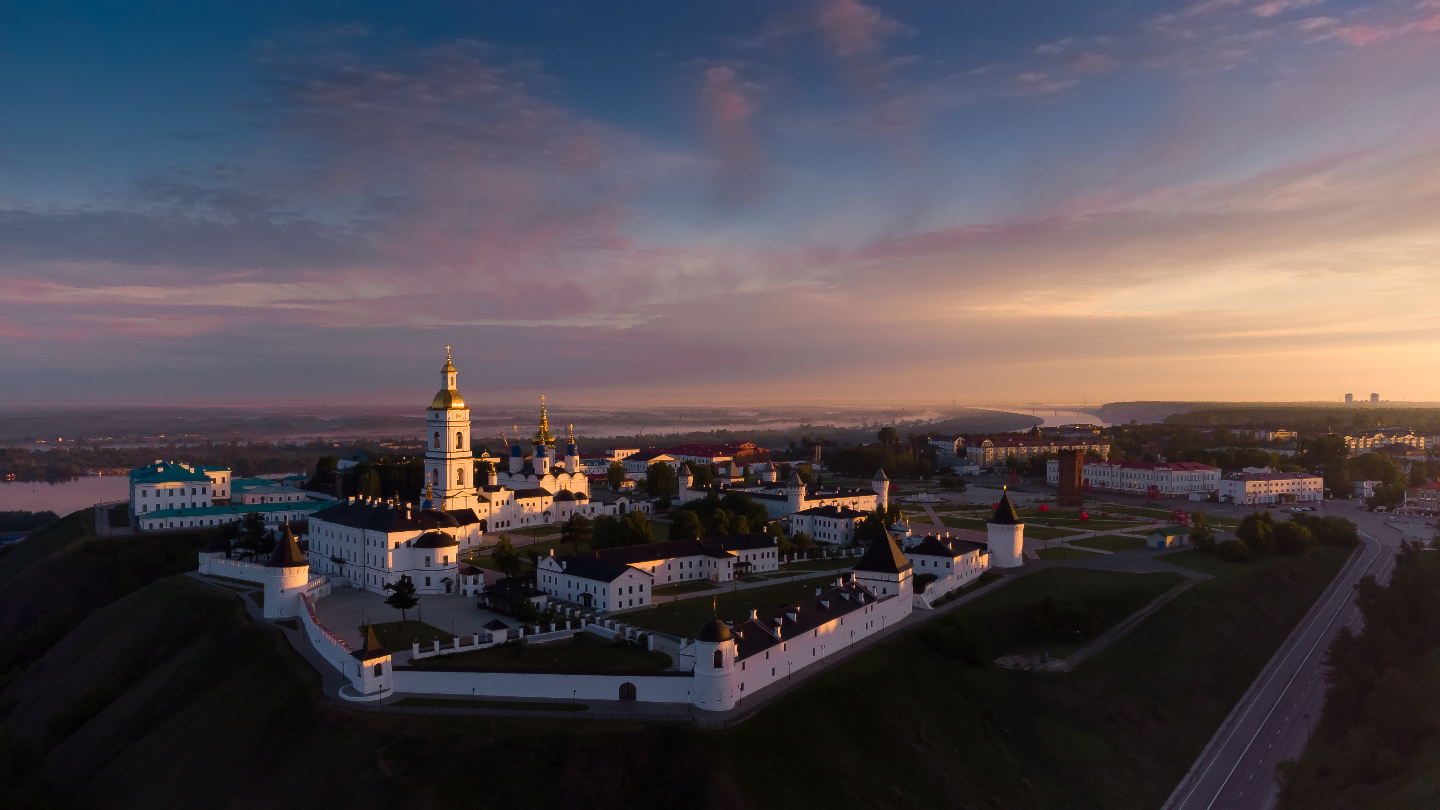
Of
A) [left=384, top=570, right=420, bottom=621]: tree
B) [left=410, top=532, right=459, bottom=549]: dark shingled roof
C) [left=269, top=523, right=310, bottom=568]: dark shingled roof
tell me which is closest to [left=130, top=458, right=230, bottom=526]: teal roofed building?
[left=269, top=523, right=310, bottom=568]: dark shingled roof

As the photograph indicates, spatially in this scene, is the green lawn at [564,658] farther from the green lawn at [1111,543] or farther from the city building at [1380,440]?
the city building at [1380,440]

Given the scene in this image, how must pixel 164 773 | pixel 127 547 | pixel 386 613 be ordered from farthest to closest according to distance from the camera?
pixel 127 547 < pixel 386 613 < pixel 164 773

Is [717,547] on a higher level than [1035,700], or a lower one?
higher

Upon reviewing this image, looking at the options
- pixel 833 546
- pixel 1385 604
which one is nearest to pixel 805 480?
pixel 833 546

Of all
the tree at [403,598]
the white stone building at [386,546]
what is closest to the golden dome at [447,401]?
the white stone building at [386,546]

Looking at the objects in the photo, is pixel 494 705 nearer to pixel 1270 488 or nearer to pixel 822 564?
pixel 822 564

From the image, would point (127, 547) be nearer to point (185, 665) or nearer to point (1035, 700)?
point (185, 665)
